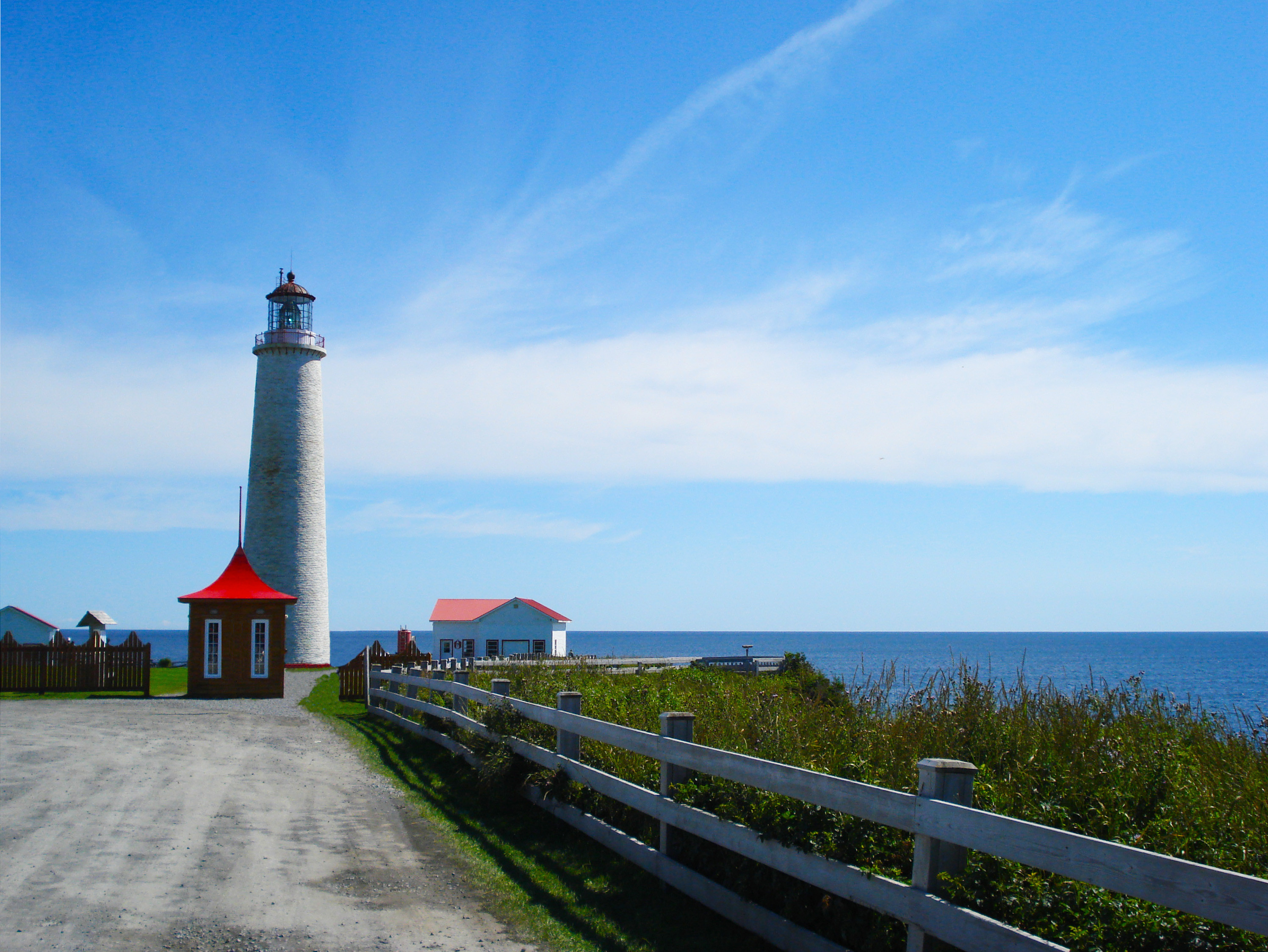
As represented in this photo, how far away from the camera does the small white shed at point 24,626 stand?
40938 mm

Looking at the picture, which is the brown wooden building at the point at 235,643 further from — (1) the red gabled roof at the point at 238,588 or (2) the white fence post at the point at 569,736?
(2) the white fence post at the point at 569,736

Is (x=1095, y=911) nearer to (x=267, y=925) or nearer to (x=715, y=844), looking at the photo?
(x=715, y=844)

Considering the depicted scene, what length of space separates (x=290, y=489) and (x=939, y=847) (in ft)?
125

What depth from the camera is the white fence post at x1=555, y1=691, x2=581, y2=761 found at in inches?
333

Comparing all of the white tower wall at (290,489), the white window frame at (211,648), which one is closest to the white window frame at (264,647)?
the white window frame at (211,648)

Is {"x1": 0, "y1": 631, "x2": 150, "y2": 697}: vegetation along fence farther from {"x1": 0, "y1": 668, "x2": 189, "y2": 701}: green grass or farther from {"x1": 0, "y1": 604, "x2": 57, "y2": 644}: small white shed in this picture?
{"x1": 0, "y1": 604, "x2": 57, "y2": 644}: small white shed

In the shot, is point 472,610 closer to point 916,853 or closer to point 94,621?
point 94,621

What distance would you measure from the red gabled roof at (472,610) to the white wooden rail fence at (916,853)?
38.7 meters

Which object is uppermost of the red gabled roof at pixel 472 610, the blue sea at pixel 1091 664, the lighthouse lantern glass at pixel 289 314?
the lighthouse lantern glass at pixel 289 314

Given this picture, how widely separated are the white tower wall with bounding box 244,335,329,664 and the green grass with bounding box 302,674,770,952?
29.9m

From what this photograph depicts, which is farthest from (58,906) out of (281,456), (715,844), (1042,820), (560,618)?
(560,618)

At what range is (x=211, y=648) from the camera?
27.0 metres

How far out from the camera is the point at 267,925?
228 inches

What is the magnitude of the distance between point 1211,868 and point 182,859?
273 inches
